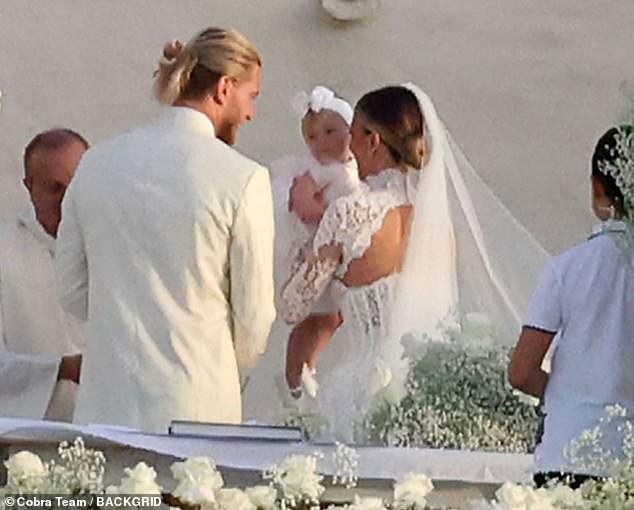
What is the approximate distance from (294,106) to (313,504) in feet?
11.7

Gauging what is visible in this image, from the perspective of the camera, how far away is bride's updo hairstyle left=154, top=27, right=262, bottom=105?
473cm

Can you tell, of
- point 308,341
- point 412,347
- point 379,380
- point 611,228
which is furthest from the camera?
point 308,341

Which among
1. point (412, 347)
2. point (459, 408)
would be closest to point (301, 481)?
point (459, 408)

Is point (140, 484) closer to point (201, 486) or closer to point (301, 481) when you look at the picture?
point (201, 486)

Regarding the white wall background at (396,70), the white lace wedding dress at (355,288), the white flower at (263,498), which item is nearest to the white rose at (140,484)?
the white flower at (263,498)

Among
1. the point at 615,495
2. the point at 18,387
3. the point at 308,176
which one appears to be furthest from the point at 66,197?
the point at 615,495

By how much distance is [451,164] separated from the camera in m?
5.66

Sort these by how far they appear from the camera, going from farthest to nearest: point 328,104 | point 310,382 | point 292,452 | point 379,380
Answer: point 328,104 < point 310,382 < point 379,380 < point 292,452

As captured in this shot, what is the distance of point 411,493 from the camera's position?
345 cm

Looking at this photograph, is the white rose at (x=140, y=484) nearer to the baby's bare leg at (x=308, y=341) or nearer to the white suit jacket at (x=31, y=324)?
the white suit jacket at (x=31, y=324)

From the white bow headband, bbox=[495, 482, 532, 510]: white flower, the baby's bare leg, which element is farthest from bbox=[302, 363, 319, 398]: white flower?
bbox=[495, 482, 532, 510]: white flower

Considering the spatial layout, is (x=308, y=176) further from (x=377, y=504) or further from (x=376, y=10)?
(x=377, y=504)

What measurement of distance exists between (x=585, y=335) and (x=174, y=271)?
839mm

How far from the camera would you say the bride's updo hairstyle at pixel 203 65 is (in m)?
4.73
